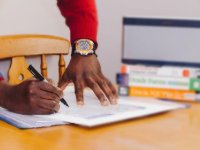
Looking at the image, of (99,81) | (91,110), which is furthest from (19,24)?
A: (91,110)

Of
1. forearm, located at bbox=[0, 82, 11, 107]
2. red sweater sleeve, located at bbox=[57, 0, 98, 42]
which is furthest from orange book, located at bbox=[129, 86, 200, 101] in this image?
forearm, located at bbox=[0, 82, 11, 107]

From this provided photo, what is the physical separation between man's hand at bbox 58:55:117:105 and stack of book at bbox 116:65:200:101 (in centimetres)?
6

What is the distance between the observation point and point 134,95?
42.6 inches

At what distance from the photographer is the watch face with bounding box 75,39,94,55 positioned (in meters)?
1.14

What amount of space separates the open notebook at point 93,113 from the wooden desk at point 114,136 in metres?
0.01

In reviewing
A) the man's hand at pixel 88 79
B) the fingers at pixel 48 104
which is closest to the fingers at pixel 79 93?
the man's hand at pixel 88 79

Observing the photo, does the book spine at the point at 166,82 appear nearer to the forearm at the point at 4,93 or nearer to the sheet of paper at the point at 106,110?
the sheet of paper at the point at 106,110

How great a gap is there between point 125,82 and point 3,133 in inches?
15.7

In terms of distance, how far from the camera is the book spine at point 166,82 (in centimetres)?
102

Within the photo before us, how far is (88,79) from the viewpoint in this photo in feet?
3.49

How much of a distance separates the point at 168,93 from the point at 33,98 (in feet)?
1.22

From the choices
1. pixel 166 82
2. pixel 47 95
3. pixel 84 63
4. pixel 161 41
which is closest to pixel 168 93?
pixel 166 82

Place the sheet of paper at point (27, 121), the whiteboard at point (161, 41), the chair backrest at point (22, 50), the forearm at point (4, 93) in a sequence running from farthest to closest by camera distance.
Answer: the chair backrest at point (22, 50) → the whiteboard at point (161, 41) → the forearm at point (4, 93) → the sheet of paper at point (27, 121)

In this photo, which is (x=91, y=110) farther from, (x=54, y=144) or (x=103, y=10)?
(x=103, y=10)
